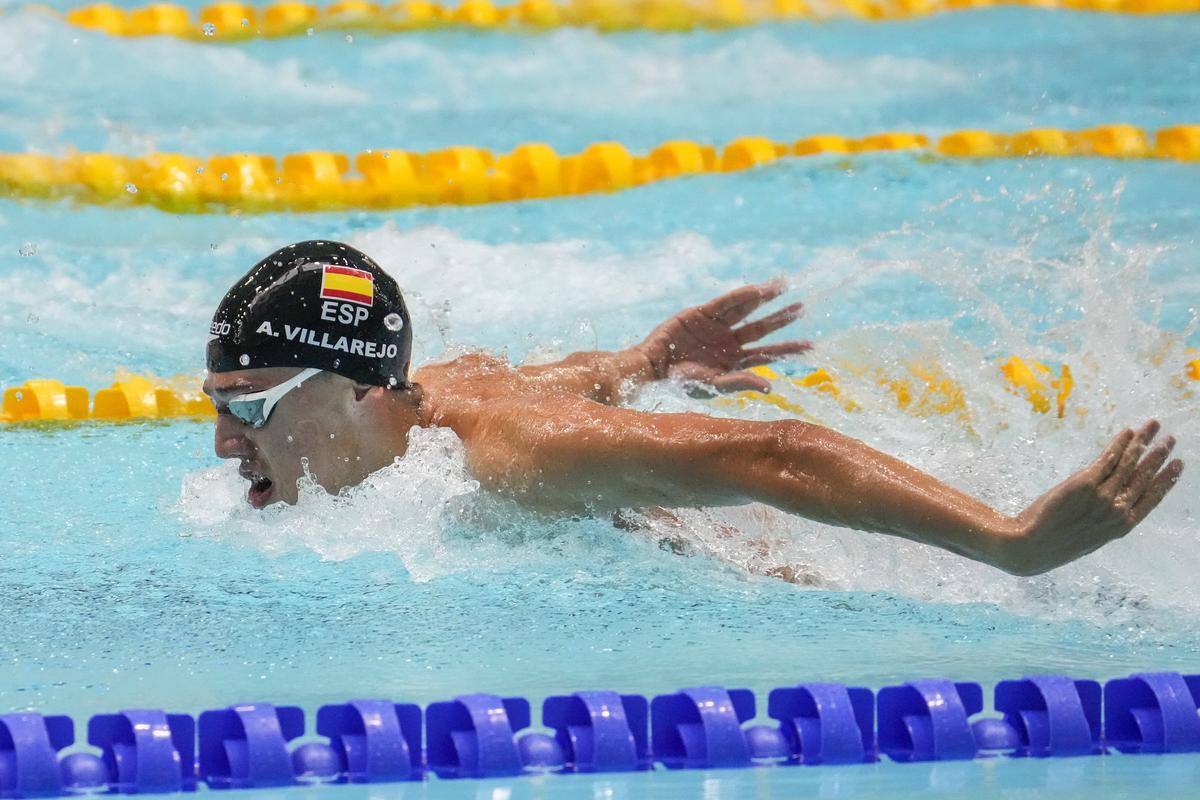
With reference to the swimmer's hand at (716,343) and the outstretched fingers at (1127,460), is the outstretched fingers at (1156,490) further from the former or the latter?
the swimmer's hand at (716,343)

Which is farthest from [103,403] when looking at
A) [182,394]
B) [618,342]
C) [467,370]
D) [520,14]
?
[520,14]

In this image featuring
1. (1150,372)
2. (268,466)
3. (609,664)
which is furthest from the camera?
(1150,372)

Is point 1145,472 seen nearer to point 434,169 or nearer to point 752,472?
point 752,472

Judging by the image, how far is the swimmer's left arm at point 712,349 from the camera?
13.0 ft

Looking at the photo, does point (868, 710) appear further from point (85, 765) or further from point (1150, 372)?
point (1150, 372)

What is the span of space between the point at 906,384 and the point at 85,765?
2.74 meters

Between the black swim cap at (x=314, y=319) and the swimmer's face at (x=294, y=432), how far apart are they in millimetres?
32

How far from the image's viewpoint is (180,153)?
7.27 meters

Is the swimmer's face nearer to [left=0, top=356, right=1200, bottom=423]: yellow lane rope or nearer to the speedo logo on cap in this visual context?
the speedo logo on cap

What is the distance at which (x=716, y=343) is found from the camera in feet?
13.4

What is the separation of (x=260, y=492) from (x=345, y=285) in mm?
467

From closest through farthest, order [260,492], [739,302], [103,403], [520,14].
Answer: [260,492]
[739,302]
[103,403]
[520,14]

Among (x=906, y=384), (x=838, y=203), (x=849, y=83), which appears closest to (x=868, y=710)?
(x=906, y=384)

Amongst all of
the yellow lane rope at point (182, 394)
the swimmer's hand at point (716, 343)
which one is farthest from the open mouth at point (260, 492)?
the yellow lane rope at point (182, 394)
